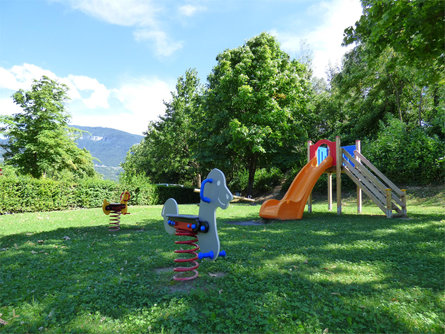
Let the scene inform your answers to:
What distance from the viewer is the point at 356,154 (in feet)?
37.6

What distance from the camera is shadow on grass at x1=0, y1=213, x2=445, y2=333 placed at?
2701 mm

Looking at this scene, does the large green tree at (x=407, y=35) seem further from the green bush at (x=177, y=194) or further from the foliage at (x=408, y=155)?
the green bush at (x=177, y=194)

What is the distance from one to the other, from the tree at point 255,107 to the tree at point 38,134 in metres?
13.3

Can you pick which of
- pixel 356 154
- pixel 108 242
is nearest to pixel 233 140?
pixel 356 154

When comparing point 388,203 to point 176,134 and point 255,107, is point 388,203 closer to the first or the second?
point 255,107

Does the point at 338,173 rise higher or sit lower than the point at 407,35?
lower

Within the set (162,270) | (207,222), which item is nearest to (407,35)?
(207,222)

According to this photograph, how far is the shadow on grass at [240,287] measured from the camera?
270cm

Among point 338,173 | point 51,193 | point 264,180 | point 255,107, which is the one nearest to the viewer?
point 338,173

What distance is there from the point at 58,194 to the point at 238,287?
15.9m

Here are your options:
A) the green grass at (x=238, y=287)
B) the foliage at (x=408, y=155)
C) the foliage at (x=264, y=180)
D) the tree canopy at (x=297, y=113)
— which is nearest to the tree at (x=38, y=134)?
the tree canopy at (x=297, y=113)

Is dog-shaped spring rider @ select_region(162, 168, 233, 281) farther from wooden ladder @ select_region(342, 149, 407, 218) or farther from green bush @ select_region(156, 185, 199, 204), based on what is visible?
green bush @ select_region(156, 185, 199, 204)

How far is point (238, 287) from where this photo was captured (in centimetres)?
352

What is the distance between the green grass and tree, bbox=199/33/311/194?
44.4 feet
